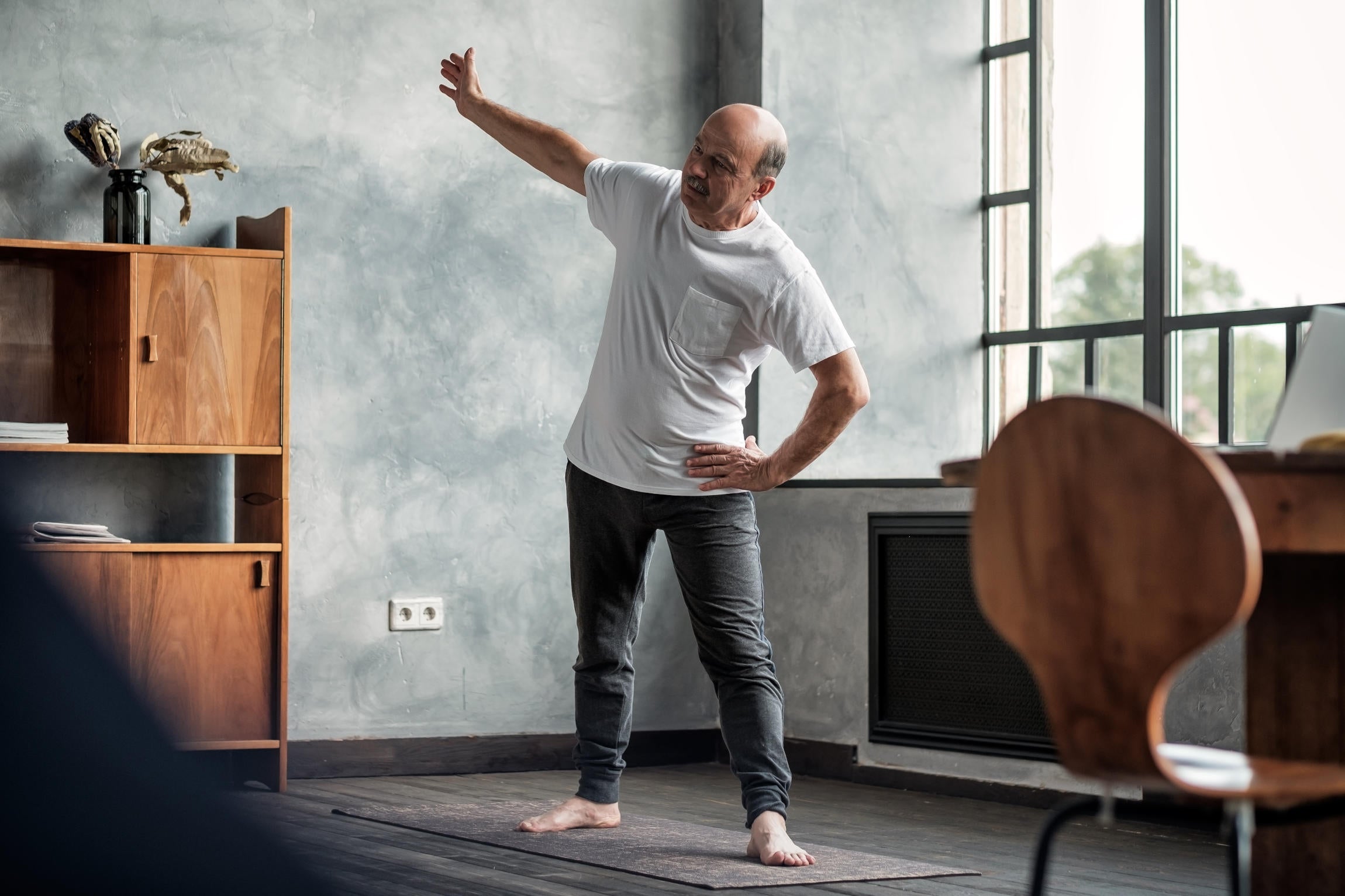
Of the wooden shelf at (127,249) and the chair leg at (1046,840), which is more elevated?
the wooden shelf at (127,249)

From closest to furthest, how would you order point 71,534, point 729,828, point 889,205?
point 729,828 < point 71,534 < point 889,205

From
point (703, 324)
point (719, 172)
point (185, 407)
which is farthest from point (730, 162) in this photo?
point (185, 407)

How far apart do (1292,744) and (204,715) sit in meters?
2.62

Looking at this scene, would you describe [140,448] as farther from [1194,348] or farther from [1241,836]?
[1241,836]

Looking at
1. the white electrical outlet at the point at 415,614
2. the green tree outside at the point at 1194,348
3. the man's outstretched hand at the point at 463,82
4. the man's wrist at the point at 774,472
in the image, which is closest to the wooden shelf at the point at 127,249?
the man's outstretched hand at the point at 463,82

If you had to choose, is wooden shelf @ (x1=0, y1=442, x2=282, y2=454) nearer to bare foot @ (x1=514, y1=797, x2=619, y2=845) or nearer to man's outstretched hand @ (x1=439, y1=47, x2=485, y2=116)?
man's outstretched hand @ (x1=439, y1=47, x2=485, y2=116)

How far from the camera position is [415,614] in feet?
13.9

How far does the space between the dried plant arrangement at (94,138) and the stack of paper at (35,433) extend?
67 centimetres

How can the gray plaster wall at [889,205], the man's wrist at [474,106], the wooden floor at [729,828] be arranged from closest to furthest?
the wooden floor at [729,828]
the man's wrist at [474,106]
the gray plaster wall at [889,205]

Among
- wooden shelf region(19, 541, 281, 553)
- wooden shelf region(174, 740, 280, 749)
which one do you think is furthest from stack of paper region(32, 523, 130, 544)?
wooden shelf region(174, 740, 280, 749)

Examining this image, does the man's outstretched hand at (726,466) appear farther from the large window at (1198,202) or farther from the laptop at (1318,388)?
the large window at (1198,202)

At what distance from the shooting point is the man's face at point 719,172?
9.30ft

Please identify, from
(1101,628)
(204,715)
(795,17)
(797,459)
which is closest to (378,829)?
(204,715)

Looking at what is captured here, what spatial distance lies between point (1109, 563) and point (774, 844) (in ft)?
5.63
